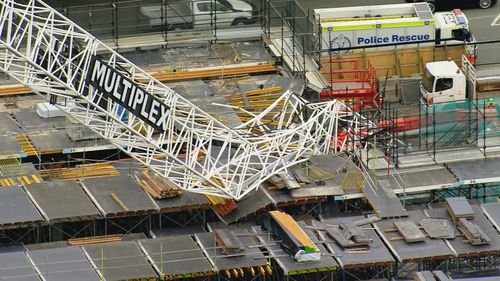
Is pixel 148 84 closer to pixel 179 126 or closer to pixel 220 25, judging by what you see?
pixel 179 126

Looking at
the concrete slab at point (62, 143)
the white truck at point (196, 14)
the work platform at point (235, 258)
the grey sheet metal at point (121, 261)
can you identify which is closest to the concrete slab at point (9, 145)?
the concrete slab at point (62, 143)

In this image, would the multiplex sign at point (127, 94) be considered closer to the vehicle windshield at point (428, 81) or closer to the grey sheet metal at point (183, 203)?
the grey sheet metal at point (183, 203)

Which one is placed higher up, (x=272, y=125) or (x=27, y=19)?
(x=27, y=19)

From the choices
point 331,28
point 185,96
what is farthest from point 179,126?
point 331,28

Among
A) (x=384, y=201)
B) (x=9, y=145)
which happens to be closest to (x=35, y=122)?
(x=9, y=145)

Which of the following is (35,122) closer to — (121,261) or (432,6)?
(121,261)

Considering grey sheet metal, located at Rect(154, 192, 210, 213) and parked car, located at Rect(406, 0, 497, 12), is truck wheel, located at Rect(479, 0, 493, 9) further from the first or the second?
grey sheet metal, located at Rect(154, 192, 210, 213)
